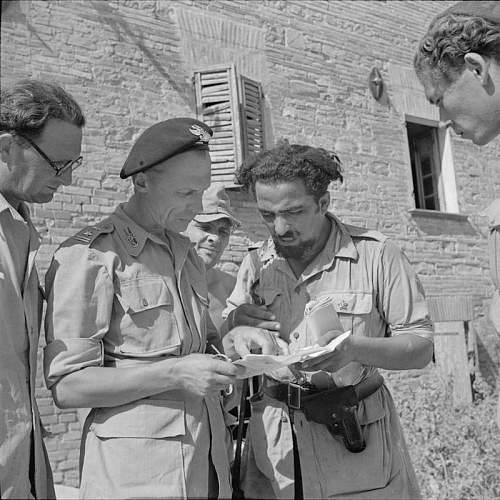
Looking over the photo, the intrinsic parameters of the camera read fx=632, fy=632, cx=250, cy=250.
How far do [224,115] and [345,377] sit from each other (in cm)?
537

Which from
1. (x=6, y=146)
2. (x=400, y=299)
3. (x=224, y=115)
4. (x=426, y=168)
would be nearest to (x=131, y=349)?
(x=6, y=146)

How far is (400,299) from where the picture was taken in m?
2.33

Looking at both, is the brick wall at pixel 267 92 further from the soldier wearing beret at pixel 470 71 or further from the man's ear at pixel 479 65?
the man's ear at pixel 479 65

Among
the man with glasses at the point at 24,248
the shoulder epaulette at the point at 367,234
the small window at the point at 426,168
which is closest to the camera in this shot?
the man with glasses at the point at 24,248

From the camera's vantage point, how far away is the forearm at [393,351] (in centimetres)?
212

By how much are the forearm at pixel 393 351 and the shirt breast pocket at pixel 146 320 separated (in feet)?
1.98

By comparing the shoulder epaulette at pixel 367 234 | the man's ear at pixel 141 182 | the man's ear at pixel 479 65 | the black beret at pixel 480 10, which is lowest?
the shoulder epaulette at pixel 367 234

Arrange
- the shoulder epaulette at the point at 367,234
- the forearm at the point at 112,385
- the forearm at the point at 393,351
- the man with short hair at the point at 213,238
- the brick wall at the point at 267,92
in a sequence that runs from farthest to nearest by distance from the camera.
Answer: the brick wall at the point at 267,92 < the man with short hair at the point at 213,238 < the shoulder epaulette at the point at 367,234 < the forearm at the point at 393,351 < the forearm at the point at 112,385

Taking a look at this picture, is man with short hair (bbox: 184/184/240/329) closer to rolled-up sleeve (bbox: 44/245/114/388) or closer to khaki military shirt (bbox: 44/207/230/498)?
khaki military shirt (bbox: 44/207/230/498)

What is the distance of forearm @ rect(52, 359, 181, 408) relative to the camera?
1765 millimetres

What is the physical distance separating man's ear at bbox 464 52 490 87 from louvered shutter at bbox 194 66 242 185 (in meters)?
5.31

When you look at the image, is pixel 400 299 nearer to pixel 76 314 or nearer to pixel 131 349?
pixel 131 349

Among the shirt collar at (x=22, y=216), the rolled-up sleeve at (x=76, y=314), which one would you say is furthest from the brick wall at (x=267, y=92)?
the rolled-up sleeve at (x=76, y=314)

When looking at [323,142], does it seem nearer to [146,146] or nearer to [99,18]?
[99,18]
